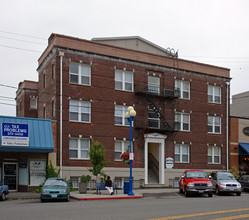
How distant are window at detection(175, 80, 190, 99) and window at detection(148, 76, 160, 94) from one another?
2.22 m

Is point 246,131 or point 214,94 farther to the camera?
point 246,131

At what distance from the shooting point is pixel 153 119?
36312 mm

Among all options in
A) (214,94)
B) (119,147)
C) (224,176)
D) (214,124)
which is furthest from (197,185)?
(214,94)

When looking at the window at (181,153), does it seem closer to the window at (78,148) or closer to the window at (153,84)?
the window at (153,84)

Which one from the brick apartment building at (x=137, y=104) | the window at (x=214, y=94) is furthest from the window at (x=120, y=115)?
the window at (x=214, y=94)

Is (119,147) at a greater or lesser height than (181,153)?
greater

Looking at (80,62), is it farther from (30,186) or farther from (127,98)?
(30,186)

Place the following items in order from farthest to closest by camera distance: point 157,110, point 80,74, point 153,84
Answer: point 153,84
point 157,110
point 80,74

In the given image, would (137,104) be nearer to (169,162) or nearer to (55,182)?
(169,162)

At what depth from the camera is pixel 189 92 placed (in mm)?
38781

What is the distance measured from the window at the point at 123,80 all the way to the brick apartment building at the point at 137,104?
0.28 ft

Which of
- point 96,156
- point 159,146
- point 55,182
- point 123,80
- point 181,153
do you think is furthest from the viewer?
point 181,153

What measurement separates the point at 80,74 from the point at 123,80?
4.15 metres

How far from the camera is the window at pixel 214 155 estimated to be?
39.6 m
